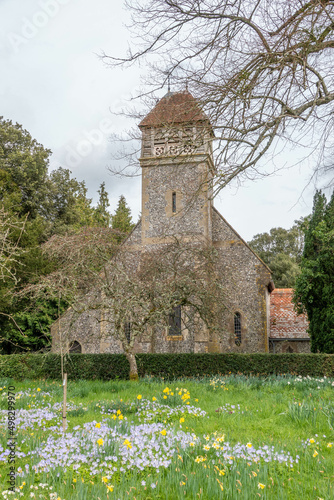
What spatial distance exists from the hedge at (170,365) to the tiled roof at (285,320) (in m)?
7.84

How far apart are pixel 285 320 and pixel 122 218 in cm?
1999

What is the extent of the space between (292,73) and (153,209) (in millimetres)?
14955

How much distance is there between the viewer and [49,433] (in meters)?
4.96

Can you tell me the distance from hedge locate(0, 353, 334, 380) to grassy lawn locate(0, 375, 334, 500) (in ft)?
18.6

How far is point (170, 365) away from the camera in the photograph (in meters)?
12.8

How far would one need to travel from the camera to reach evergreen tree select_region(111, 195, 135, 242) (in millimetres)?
35912

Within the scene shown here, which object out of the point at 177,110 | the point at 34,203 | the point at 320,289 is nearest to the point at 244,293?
the point at 320,289

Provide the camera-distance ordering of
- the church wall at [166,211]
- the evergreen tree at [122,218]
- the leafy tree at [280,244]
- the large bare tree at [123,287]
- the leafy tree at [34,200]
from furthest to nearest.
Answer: the leafy tree at [280,244]
the evergreen tree at [122,218]
the leafy tree at [34,200]
the church wall at [166,211]
the large bare tree at [123,287]

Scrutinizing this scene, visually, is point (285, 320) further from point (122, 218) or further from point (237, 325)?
point (122, 218)

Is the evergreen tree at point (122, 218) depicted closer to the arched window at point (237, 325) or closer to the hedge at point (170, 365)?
the arched window at point (237, 325)

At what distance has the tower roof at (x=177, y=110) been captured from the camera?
5.48 m

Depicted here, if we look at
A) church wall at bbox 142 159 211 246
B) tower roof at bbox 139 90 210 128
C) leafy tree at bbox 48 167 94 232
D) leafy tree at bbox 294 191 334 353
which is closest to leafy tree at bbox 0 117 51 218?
leafy tree at bbox 48 167 94 232

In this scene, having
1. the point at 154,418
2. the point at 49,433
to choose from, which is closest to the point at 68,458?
the point at 49,433

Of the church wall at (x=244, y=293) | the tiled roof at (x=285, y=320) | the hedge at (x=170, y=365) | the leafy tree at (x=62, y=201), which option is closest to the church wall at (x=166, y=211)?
the church wall at (x=244, y=293)
